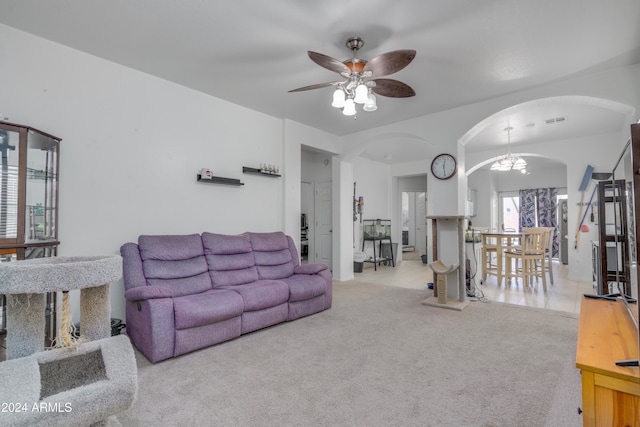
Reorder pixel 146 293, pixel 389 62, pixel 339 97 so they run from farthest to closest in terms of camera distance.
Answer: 1. pixel 339 97
2. pixel 146 293
3. pixel 389 62

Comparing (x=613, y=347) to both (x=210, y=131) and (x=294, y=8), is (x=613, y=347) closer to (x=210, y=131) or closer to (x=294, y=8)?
(x=294, y=8)

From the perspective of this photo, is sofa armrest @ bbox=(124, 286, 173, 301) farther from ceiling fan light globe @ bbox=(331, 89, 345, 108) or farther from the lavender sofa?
ceiling fan light globe @ bbox=(331, 89, 345, 108)

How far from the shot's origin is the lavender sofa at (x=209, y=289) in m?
2.48

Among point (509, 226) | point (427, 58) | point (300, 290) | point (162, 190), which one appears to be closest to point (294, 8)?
point (427, 58)

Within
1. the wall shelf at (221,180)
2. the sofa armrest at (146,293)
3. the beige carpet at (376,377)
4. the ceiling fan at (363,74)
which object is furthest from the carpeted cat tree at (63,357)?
the wall shelf at (221,180)

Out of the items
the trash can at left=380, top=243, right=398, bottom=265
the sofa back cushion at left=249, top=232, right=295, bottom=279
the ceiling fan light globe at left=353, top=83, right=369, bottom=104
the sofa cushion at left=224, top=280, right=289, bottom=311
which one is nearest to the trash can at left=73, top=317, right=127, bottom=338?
the sofa cushion at left=224, top=280, right=289, bottom=311

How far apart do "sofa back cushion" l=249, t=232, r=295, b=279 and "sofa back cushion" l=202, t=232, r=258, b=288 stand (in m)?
0.10

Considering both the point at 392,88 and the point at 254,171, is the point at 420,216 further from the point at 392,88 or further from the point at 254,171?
the point at 392,88

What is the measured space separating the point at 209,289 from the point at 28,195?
1655 mm

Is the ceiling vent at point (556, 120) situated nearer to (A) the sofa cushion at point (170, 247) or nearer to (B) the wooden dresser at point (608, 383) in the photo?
(B) the wooden dresser at point (608, 383)

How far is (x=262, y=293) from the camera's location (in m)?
3.08

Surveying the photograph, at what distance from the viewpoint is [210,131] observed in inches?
152

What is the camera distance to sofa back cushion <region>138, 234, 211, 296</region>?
2911 millimetres

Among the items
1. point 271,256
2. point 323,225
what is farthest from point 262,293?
point 323,225
